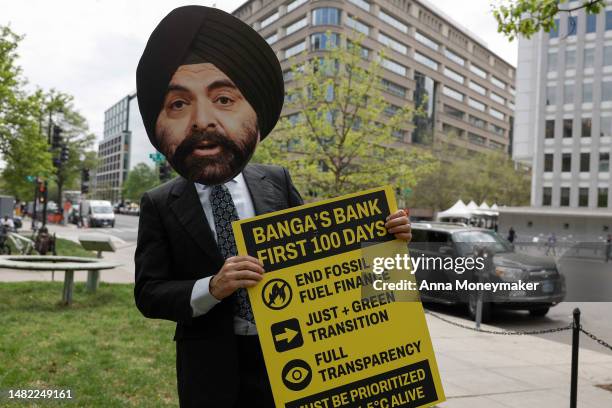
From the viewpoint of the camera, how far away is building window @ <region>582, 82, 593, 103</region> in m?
51.5

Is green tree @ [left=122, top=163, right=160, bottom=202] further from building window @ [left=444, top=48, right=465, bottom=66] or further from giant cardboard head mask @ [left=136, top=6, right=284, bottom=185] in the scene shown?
giant cardboard head mask @ [left=136, top=6, right=284, bottom=185]

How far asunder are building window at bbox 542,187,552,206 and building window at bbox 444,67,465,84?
39450 mm

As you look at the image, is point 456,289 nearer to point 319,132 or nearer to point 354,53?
point 319,132

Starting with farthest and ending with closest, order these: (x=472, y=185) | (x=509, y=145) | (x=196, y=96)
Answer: (x=509, y=145), (x=472, y=185), (x=196, y=96)

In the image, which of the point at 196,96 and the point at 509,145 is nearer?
the point at 196,96

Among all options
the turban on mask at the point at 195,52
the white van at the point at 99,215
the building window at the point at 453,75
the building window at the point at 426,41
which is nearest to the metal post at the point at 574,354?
the turban on mask at the point at 195,52

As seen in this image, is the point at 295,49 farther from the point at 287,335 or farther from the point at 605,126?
the point at 287,335

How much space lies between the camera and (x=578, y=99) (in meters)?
51.9

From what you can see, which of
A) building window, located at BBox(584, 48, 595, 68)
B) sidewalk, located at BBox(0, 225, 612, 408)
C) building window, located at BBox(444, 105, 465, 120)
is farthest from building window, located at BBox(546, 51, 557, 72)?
sidewalk, located at BBox(0, 225, 612, 408)

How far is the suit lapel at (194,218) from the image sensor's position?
2.39 meters

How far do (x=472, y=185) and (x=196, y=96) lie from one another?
185 feet

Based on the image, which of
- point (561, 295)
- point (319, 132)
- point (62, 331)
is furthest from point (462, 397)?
point (319, 132)

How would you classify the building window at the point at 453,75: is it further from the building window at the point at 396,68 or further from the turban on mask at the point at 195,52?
the turban on mask at the point at 195,52

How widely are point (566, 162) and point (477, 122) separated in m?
50.1
